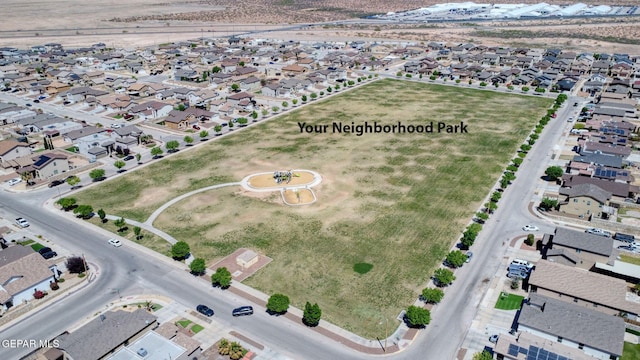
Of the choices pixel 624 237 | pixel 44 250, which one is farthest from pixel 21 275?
pixel 624 237

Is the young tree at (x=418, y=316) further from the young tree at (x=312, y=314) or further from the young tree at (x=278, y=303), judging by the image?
the young tree at (x=278, y=303)

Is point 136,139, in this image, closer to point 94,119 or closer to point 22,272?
point 94,119

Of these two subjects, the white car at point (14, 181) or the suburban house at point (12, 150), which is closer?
the white car at point (14, 181)

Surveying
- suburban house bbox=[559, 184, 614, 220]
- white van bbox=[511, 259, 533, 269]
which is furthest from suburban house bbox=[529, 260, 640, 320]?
suburban house bbox=[559, 184, 614, 220]

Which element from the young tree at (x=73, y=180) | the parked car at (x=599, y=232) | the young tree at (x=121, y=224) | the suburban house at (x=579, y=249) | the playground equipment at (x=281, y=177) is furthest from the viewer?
the playground equipment at (x=281, y=177)

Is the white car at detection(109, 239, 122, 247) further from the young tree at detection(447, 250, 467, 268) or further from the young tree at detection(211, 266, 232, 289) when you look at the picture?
the young tree at detection(447, 250, 467, 268)

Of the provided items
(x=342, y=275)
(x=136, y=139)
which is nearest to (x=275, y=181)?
(x=342, y=275)

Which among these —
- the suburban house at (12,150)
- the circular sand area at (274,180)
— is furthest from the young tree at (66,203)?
the circular sand area at (274,180)
